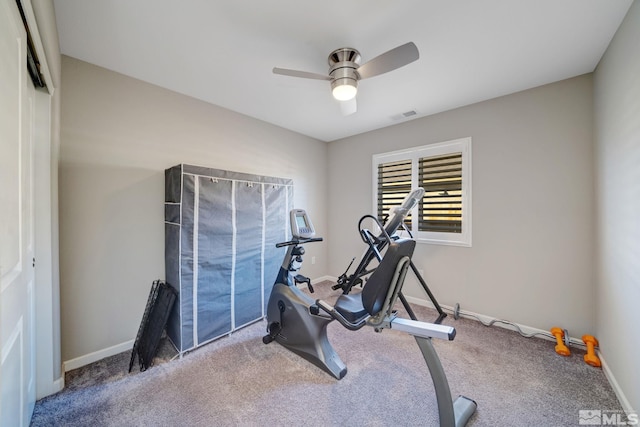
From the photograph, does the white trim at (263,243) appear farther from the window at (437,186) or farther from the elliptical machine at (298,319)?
the window at (437,186)

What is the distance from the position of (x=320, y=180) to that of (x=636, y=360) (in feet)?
11.8

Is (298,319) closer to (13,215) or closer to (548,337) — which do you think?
(13,215)

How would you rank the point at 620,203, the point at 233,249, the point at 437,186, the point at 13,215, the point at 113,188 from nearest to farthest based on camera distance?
the point at 13,215 < the point at 620,203 < the point at 113,188 < the point at 233,249 < the point at 437,186

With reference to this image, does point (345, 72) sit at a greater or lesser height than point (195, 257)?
greater

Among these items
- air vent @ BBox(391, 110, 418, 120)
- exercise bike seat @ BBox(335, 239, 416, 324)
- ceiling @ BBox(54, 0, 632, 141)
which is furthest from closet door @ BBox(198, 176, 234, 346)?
air vent @ BBox(391, 110, 418, 120)

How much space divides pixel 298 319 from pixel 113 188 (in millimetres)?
1970

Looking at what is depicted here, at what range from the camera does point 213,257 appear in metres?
2.28

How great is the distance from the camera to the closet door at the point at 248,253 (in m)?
2.47

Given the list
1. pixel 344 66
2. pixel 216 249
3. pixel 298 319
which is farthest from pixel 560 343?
pixel 216 249

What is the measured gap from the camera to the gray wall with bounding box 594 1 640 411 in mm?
1433

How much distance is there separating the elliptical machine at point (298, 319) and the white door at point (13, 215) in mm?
1507

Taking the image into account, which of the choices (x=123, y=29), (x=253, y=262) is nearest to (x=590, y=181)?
(x=253, y=262)

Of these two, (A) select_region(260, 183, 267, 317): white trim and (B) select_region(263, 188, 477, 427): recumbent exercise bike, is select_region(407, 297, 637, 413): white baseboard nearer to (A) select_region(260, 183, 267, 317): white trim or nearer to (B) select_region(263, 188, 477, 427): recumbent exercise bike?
(B) select_region(263, 188, 477, 427): recumbent exercise bike

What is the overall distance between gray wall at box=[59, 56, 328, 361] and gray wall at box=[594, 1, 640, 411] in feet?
11.2
